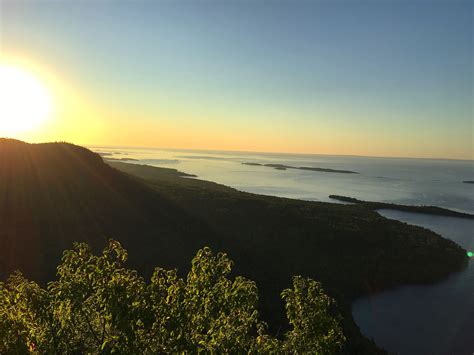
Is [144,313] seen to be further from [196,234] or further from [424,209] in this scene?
[424,209]

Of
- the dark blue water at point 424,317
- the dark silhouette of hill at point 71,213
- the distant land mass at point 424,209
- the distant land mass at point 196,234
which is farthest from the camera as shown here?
the distant land mass at point 424,209

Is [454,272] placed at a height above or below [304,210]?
below

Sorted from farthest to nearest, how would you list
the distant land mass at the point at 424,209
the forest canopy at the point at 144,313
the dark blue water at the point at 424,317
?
the distant land mass at the point at 424,209 → the dark blue water at the point at 424,317 → the forest canopy at the point at 144,313

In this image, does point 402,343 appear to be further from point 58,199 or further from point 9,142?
Answer: point 9,142

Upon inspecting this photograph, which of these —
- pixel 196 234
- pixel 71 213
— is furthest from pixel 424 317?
pixel 71 213

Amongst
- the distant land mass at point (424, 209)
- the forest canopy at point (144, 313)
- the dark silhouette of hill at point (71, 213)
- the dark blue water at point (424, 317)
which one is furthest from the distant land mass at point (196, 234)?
the distant land mass at point (424, 209)

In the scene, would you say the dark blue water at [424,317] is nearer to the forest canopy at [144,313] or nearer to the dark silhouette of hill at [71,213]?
the dark silhouette of hill at [71,213]

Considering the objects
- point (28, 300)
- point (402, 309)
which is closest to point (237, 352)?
point (28, 300)

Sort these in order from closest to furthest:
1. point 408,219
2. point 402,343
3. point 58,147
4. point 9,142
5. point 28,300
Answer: point 28,300 → point 402,343 → point 9,142 → point 58,147 → point 408,219
